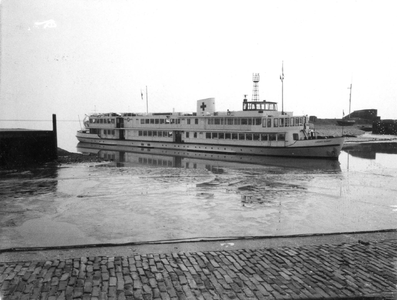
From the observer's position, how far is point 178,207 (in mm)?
11391

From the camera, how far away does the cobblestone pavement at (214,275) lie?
16.7 feet

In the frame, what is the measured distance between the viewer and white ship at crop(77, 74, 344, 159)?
31.9m

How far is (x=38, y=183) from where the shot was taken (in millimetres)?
16031

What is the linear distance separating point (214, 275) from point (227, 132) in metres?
30.7

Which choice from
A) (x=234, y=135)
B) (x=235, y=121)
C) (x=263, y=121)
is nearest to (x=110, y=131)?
(x=234, y=135)

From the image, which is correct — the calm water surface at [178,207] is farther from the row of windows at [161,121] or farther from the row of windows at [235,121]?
the row of windows at [161,121]

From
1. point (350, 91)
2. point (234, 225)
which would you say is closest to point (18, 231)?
point (234, 225)

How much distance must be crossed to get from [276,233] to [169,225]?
2.87m

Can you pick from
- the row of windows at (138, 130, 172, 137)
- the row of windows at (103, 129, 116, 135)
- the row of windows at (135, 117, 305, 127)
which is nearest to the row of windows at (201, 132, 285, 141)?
the row of windows at (135, 117, 305, 127)

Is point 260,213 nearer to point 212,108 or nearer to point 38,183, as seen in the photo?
point 38,183

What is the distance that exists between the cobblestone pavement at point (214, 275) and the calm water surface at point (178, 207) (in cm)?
178

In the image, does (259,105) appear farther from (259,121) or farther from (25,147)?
(25,147)

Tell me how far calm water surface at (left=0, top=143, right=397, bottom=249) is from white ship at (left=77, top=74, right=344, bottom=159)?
12.7 m

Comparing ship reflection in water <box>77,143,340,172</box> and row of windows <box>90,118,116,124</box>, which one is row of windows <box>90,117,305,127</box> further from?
row of windows <box>90,118,116,124</box>
